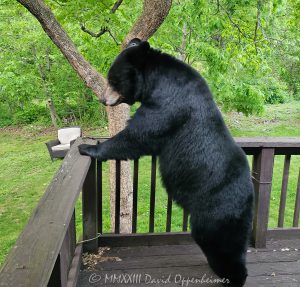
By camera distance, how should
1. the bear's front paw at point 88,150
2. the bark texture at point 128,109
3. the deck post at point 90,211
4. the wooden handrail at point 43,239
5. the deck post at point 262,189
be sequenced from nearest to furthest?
the wooden handrail at point 43,239 < the bear's front paw at point 88,150 < the deck post at point 90,211 < the deck post at point 262,189 < the bark texture at point 128,109

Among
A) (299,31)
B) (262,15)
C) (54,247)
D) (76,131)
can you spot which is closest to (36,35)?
(76,131)

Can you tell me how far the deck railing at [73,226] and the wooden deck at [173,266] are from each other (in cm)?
9

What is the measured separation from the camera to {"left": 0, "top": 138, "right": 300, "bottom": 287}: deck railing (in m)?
1.07

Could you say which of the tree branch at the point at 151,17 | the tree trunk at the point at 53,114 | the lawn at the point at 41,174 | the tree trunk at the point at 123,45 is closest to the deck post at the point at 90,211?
the tree trunk at the point at 123,45

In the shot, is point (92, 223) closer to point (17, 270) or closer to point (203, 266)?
point (203, 266)

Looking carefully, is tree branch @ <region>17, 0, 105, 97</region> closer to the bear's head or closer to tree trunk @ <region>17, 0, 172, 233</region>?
tree trunk @ <region>17, 0, 172, 233</region>

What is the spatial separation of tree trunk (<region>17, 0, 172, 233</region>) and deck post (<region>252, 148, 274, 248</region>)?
75.3 inches

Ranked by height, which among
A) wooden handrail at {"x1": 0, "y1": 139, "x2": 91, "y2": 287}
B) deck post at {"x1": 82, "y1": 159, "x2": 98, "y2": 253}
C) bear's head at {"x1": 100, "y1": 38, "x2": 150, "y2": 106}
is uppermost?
bear's head at {"x1": 100, "y1": 38, "x2": 150, "y2": 106}

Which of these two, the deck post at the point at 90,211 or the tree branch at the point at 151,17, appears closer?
the deck post at the point at 90,211

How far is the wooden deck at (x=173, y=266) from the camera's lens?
2518 millimetres

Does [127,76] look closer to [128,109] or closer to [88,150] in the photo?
[88,150]

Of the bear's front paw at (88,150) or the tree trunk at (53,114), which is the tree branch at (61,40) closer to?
the bear's front paw at (88,150)

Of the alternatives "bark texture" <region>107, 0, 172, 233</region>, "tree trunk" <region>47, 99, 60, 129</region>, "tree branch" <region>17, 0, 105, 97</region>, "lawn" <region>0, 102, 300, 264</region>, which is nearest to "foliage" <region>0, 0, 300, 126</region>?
"tree trunk" <region>47, 99, 60, 129</region>

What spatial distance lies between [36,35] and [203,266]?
308 inches
